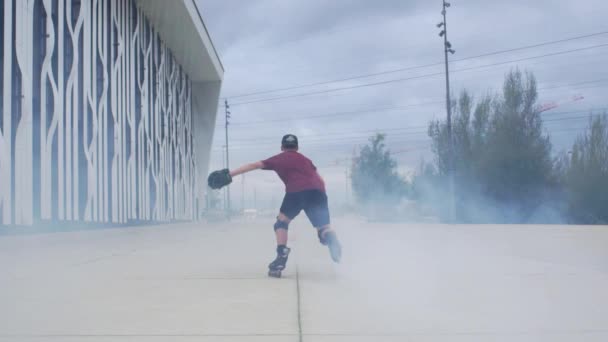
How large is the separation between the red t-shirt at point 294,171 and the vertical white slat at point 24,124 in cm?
897

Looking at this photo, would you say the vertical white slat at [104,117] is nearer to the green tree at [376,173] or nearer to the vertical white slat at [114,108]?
the vertical white slat at [114,108]

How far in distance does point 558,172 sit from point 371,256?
24603mm

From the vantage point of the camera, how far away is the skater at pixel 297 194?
629cm

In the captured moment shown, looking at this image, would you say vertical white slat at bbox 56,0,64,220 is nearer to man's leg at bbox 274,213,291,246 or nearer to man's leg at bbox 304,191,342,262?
man's leg at bbox 274,213,291,246

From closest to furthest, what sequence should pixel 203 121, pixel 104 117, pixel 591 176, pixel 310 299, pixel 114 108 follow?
pixel 310 299 < pixel 104 117 < pixel 114 108 < pixel 591 176 < pixel 203 121

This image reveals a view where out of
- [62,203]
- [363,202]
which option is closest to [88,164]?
[62,203]

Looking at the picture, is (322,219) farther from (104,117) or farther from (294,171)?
(104,117)

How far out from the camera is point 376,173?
49812mm

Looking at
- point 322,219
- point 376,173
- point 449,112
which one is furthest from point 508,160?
point 322,219

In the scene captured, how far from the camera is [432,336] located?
3.78 meters

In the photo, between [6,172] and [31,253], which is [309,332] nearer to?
[31,253]

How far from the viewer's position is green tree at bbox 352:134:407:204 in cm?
4938

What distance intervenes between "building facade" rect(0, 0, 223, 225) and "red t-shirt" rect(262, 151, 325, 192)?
8.32 metres

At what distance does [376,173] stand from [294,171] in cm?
4386
